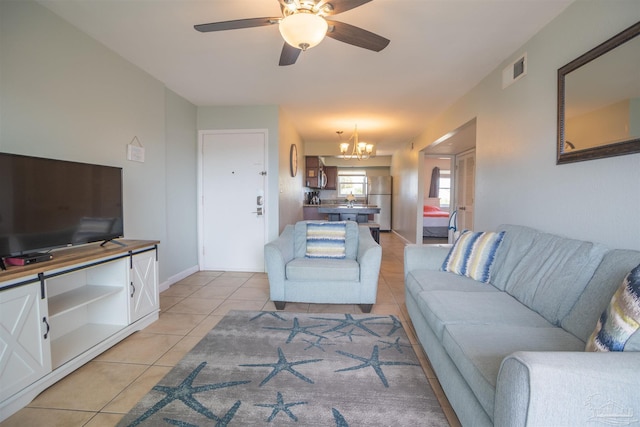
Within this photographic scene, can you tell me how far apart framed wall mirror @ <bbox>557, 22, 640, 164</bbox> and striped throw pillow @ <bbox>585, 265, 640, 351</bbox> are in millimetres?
849

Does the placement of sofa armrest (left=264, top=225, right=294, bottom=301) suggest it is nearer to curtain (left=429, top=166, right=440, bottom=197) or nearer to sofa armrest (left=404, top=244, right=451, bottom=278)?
sofa armrest (left=404, top=244, right=451, bottom=278)

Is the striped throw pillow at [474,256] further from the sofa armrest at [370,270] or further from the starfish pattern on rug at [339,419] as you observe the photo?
the starfish pattern on rug at [339,419]

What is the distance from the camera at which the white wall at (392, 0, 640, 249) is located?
61.4 inches

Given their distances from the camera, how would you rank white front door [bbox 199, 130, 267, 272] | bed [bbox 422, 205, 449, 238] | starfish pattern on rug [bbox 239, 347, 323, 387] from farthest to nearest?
bed [bbox 422, 205, 449, 238] < white front door [bbox 199, 130, 267, 272] < starfish pattern on rug [bbox 239, 347, 323, 387]

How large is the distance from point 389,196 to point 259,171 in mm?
6146

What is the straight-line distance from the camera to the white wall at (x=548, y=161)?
1561 mm

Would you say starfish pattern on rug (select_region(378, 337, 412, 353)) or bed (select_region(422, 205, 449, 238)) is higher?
bed (select_region(422, 205, 449, 238))

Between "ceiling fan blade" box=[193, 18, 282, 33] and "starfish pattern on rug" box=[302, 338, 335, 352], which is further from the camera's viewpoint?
"starfish pattern on rug" box=[302, 338, 335, 352]

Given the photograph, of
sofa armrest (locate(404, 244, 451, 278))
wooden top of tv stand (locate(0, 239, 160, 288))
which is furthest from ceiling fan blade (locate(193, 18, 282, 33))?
sofa armrest (locate(404, 244, 451, 278))

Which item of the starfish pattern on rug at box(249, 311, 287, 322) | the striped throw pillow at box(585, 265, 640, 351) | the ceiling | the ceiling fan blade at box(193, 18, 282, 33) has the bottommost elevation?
the starfish pattern on rug at box(249, 311, 287, 322)

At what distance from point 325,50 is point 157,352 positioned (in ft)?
9.09

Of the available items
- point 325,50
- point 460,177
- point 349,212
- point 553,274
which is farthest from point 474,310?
point 460,177

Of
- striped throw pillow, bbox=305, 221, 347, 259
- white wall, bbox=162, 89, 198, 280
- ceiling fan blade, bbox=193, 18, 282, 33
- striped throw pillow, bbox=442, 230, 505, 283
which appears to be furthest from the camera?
white wall, bbox=162, 89, 198, 280

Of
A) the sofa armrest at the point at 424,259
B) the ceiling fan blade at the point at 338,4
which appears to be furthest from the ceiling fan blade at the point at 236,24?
the sofa armrest at the point at 424,259
